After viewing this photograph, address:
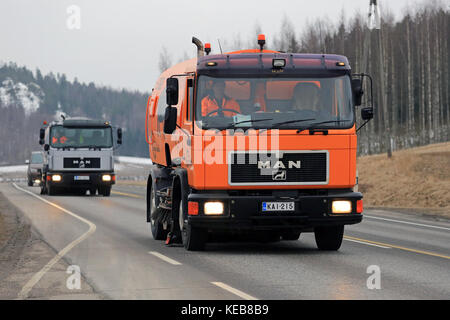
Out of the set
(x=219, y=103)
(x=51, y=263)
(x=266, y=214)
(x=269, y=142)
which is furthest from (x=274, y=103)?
(x=51, y=263)

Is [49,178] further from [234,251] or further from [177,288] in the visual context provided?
[177,288]

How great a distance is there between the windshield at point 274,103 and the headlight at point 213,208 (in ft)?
3.71

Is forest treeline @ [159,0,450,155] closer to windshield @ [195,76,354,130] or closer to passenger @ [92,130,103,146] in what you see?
passenger @ [92,130,103,146]

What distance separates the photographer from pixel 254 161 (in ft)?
40.7

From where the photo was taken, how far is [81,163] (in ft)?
115

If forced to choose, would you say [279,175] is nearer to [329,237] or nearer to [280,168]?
[280,168]

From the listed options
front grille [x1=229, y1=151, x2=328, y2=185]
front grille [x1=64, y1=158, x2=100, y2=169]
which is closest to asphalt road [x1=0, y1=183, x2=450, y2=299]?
front grille [x1=229, y1=151, x2=328, y2=185]

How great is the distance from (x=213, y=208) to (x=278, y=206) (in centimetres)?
98

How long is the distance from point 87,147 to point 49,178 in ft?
7.09

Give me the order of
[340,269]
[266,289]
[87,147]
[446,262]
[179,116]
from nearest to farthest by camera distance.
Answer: [266,289] < [340,269] < [446,262] < [179,116] < [87,147]

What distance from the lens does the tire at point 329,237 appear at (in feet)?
44.8

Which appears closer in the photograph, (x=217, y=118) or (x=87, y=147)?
(x=217, y=118)

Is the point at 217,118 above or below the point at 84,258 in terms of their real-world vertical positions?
above

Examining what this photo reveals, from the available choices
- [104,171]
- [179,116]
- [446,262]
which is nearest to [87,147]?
[104,171]
